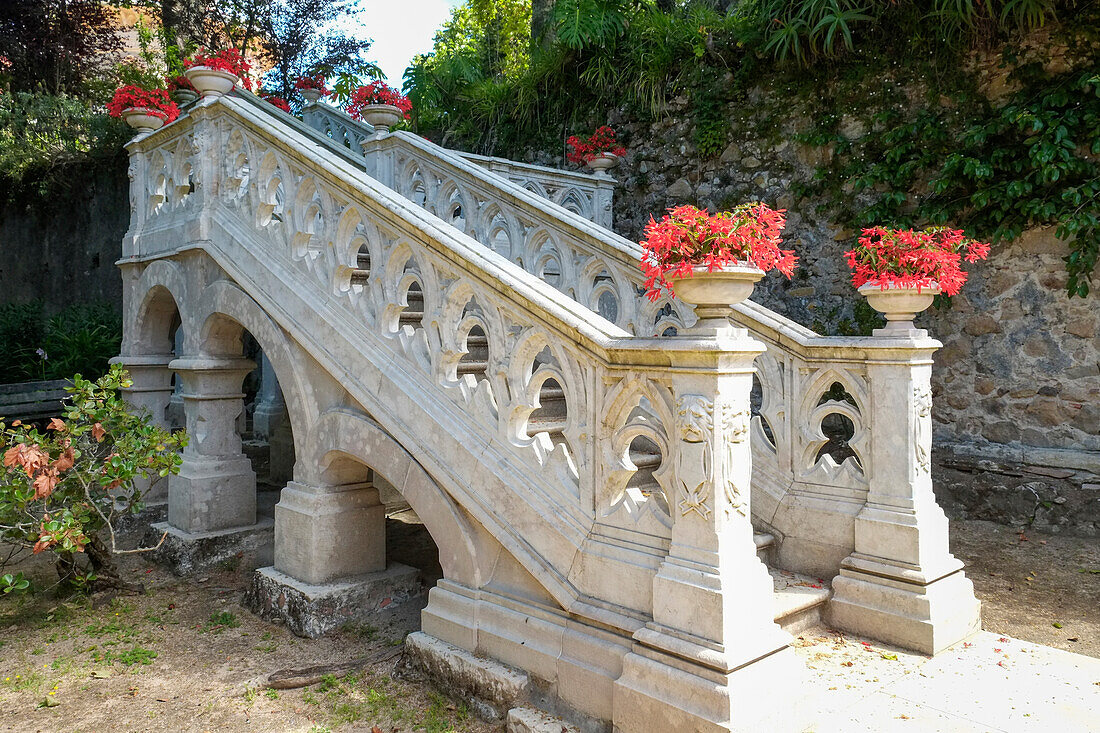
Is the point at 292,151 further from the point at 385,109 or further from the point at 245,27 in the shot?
the point at 245,27

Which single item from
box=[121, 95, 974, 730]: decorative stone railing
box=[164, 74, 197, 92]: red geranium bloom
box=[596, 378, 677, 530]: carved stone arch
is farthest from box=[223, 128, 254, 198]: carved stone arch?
box=[164, 74, 197, 92]: red geranium bloom

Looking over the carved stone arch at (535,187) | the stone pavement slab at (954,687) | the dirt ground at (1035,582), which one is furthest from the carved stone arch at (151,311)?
the dirt ground at (1035,582)

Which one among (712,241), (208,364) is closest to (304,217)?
(208,364)

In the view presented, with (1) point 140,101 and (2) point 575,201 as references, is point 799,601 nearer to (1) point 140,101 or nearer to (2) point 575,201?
(2) point 575,201

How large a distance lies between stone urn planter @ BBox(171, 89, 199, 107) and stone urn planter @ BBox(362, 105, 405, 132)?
4.02 metres

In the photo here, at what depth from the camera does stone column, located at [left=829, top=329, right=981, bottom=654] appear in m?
3.63

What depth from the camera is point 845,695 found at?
313 cm

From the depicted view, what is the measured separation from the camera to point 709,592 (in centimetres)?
269

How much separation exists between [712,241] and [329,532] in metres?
2.89

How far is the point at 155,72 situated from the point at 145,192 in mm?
9715

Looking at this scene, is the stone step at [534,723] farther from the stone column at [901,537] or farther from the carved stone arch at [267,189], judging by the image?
the carved stone arch at [267,189]

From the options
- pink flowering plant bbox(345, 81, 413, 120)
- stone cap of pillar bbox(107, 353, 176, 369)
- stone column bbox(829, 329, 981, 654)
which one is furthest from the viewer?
pink flowering plant bbox(345, 81, 413, 120)

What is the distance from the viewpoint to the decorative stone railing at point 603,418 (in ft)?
9.11

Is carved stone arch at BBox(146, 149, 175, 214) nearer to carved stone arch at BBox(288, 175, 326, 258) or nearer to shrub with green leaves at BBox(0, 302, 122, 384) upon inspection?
carved stone arch at BBox(288, 175, 326, 258)
